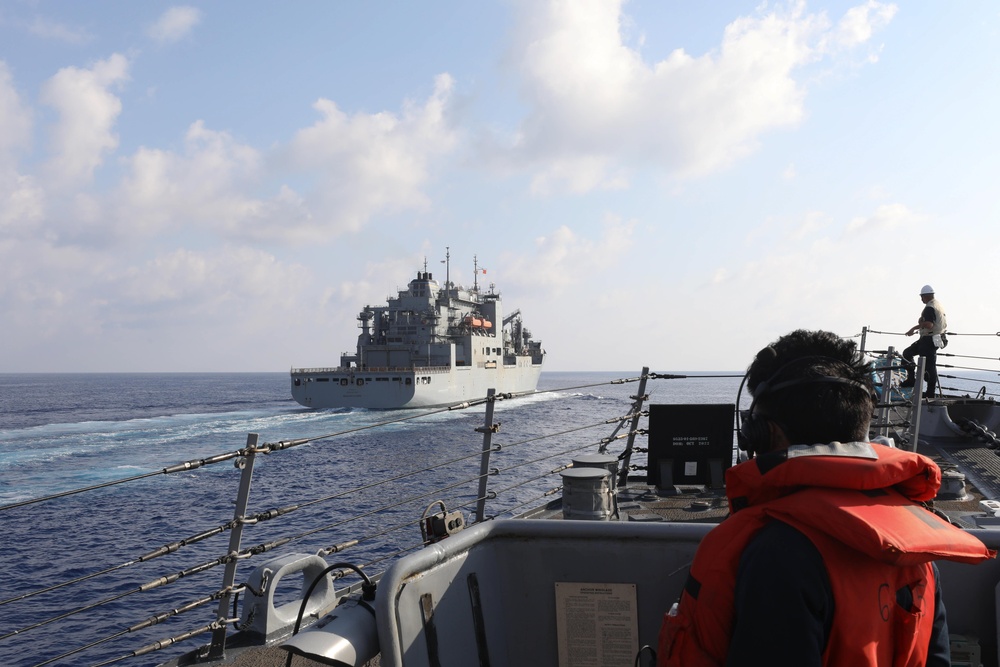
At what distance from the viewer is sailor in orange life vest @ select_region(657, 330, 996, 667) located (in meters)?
1.42

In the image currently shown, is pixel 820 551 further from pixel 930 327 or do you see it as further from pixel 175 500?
pixel 175 500

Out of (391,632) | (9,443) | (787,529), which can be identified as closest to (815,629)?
(787,529)

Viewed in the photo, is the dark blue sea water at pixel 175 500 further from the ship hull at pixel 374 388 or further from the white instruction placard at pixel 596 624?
the ship hull at pixel 374 388

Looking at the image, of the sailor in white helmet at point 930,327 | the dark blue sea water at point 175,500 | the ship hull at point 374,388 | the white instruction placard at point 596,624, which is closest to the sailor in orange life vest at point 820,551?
the white instruction placard at point 596,624

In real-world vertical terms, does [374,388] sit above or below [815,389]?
below

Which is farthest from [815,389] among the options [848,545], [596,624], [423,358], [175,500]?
[423,358]

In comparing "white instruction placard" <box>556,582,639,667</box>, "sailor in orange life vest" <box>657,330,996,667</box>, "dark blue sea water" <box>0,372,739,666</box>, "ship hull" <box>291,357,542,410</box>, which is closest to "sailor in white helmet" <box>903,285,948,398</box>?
"dark blue sea water" <box>0,372,739,666</box>

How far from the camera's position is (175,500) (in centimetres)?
2316

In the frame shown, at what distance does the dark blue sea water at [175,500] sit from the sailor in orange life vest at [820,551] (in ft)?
7.27

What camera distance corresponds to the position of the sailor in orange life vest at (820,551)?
4.67 feet

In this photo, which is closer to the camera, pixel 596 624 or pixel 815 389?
pixel 815 389

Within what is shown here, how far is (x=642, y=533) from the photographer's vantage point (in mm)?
2922

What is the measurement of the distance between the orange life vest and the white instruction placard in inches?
54.6

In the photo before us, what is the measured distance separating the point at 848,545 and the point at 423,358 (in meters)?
60.6
